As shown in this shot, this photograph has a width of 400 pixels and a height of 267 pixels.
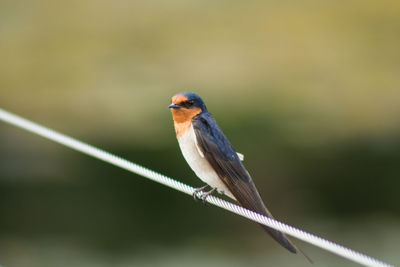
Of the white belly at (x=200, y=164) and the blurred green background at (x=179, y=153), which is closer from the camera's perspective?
the white belly at (x=200, y=164)

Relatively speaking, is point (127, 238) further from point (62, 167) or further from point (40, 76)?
point (40, 76)

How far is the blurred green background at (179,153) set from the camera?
19.5 ft

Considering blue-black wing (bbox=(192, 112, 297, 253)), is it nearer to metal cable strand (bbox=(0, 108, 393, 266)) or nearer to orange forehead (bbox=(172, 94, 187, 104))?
orange forehead (bbox=(172, 94, 187, 104))

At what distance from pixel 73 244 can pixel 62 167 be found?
2.31ft

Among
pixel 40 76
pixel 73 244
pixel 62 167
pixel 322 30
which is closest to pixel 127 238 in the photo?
pixel 73 244

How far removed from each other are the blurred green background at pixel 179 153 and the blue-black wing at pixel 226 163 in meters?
2.93

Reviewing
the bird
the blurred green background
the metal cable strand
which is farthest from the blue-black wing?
the blurred green background

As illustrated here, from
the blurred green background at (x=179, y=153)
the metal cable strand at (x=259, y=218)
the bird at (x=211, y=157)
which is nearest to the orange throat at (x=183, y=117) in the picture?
the bird at (x=211, y=157)

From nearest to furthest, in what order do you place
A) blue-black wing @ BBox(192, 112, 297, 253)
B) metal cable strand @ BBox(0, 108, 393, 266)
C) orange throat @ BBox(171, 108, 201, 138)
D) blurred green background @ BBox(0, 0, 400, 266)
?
metal cable strand @ BBox(0, 108, 393, 266), blue-black wing @ BBox(192, 112, 297, 253), orange throat @ BBox(171, 108, 201, 138), blurred green background @ BBox(0, 0, 400, 266)

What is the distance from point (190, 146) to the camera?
2.72 metres

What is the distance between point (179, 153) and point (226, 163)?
3.07 meters

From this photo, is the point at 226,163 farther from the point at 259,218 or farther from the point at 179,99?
the point at 259,218

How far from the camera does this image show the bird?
8.70 feet

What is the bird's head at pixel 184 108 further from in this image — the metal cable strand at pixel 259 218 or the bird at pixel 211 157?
the metal cable strand at pixel 259 218
